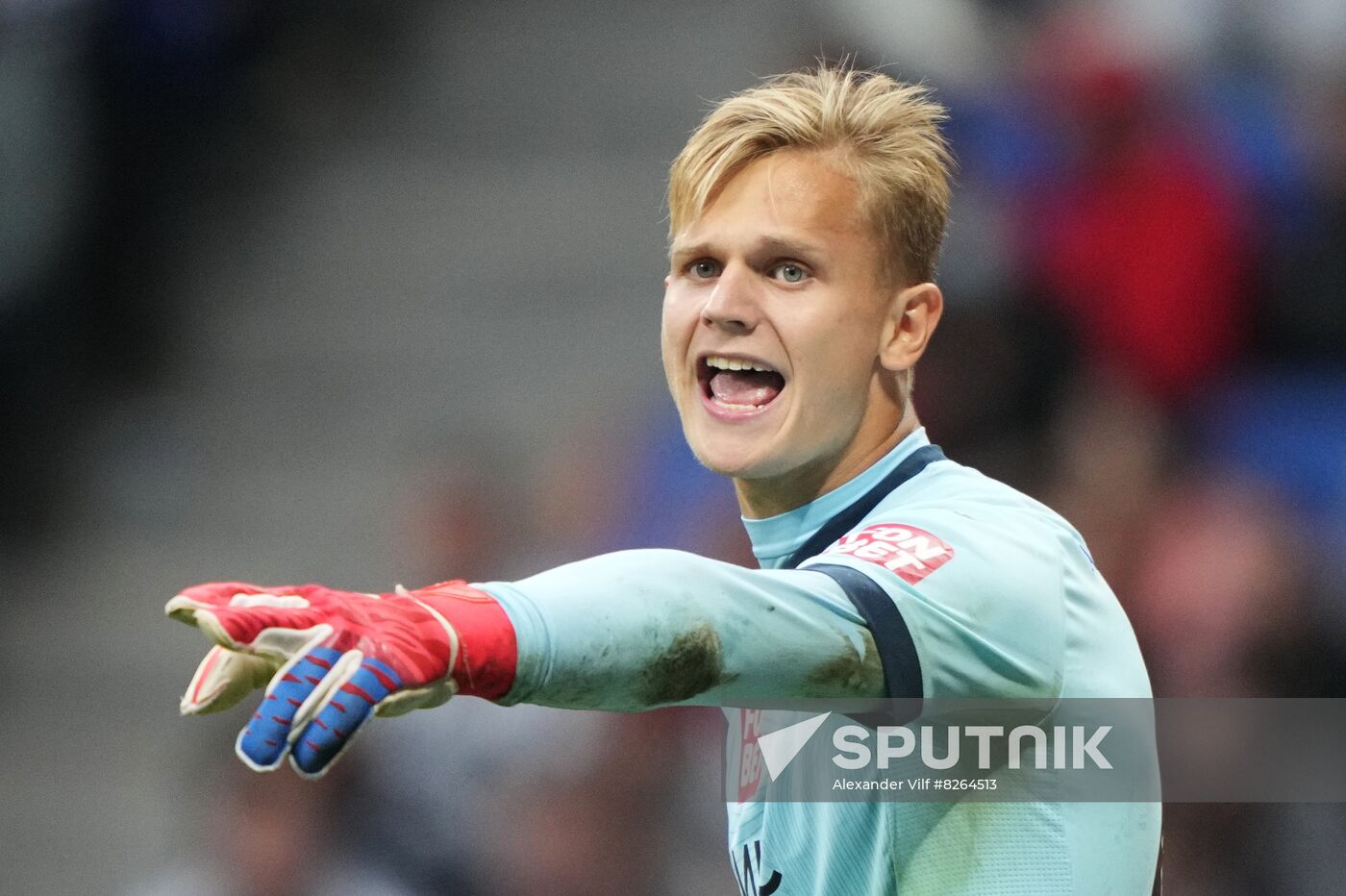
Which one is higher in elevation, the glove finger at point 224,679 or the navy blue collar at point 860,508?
the navy blue collar at point 860,508

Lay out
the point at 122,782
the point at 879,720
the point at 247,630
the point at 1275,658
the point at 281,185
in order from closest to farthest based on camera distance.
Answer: the point at 247,630, the point at 879,720, the point at 1275,658, the point at 122,782, the point at 281,185

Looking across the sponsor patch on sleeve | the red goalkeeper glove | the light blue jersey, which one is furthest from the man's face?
the red goalkeeper glove

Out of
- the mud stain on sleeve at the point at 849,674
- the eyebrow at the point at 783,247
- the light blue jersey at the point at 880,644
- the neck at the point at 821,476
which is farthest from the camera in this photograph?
the neck at the point at 821,476

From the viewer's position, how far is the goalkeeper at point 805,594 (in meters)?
1.69

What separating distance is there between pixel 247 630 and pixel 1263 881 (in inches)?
155

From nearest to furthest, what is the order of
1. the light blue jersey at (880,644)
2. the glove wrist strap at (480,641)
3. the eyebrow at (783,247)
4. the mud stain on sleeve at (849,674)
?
the glove wrist strap at (480,641) → the light blue jersey at (880,644) → the mud stain on sleeve at (849,674) → the eyebrow at (783,247)

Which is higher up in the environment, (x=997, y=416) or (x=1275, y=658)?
(x=997, y=416)

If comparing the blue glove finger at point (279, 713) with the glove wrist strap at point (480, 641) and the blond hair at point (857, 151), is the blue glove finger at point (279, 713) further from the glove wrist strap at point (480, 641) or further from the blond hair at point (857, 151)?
the blond hair at point (857, 151)

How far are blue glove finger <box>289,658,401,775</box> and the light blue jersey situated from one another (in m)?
0.18

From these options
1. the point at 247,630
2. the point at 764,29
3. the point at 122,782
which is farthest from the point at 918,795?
the point at 764,29

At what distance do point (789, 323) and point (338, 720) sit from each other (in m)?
1.29

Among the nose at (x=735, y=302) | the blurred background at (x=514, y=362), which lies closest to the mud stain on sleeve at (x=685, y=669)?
the nose at (x=735, y=302)

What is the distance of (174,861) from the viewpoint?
5828mm

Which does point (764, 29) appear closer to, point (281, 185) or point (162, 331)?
point (281, 185)
